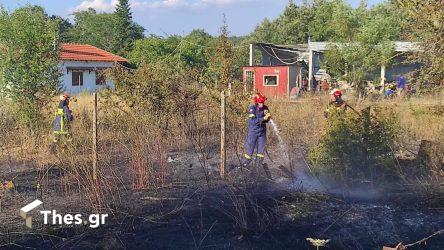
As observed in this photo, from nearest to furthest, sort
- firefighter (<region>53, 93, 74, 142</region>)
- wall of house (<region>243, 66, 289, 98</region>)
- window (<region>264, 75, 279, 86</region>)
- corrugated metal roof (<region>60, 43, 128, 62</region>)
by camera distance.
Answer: firefighter (<region>53, 93, 74, 142</region>) < wall of house (<region>243, 66, 289, 98</region>) < window (<region>264, 75, 279, 86</region>) < corrugated metal roof (<region>60, 43, 128, 62</region>)

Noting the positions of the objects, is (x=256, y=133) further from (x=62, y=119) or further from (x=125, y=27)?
(x=125, y=27)

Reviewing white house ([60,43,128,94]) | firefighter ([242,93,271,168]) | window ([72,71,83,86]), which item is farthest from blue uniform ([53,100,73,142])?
window ([72,71,83,86])

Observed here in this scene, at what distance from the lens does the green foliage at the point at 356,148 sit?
7754 mm

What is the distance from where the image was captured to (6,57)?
11.9m

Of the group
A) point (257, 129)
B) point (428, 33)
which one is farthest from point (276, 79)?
point (428, 33)

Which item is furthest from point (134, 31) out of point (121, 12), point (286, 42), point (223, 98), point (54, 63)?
point (223, 98)

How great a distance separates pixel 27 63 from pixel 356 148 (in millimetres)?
8143

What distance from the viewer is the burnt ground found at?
553cm

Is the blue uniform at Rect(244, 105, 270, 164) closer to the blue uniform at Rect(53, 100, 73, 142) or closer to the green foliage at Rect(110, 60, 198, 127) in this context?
the green foliage at Rect(110, 60, 198, 127)

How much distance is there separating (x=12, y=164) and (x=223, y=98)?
4.84 m

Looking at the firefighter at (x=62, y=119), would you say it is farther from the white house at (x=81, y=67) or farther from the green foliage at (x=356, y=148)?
the white house at (x=81, y=67)

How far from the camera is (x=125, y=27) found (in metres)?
59.0

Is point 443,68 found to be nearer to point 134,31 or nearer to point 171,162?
point 171,162

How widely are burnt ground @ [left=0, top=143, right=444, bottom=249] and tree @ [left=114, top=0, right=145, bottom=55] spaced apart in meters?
52.0
